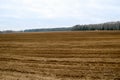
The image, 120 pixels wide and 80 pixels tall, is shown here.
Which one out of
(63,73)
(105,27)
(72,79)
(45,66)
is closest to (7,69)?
(45,66)

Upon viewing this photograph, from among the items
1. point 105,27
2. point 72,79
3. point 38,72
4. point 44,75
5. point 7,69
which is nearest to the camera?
point 72,79

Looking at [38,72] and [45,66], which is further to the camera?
[45,66]

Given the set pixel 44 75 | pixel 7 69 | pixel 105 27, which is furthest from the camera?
pixel 105 27

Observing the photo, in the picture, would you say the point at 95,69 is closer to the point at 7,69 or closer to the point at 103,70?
the point at 103,70

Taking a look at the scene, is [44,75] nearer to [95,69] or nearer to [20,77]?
[20,77]

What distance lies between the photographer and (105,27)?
474 feet

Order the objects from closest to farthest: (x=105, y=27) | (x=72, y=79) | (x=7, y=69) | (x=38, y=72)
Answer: (x=72, y=79)
(x=38, y=72)
(x=7, y=69)
(x=105, y=27)

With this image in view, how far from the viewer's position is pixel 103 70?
13.2 metres

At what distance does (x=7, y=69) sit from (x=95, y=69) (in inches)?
195

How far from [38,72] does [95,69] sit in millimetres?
3070

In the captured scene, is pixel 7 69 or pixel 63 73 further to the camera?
pixel 7 69

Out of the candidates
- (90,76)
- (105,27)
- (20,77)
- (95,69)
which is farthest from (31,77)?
(105,27)

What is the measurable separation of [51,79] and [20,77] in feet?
5.10

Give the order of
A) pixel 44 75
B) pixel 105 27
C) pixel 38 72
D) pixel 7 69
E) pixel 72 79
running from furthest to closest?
pixel 105 27, pixel 7 69, pixel 38 72, pixel 44 75, pixel 72 79
